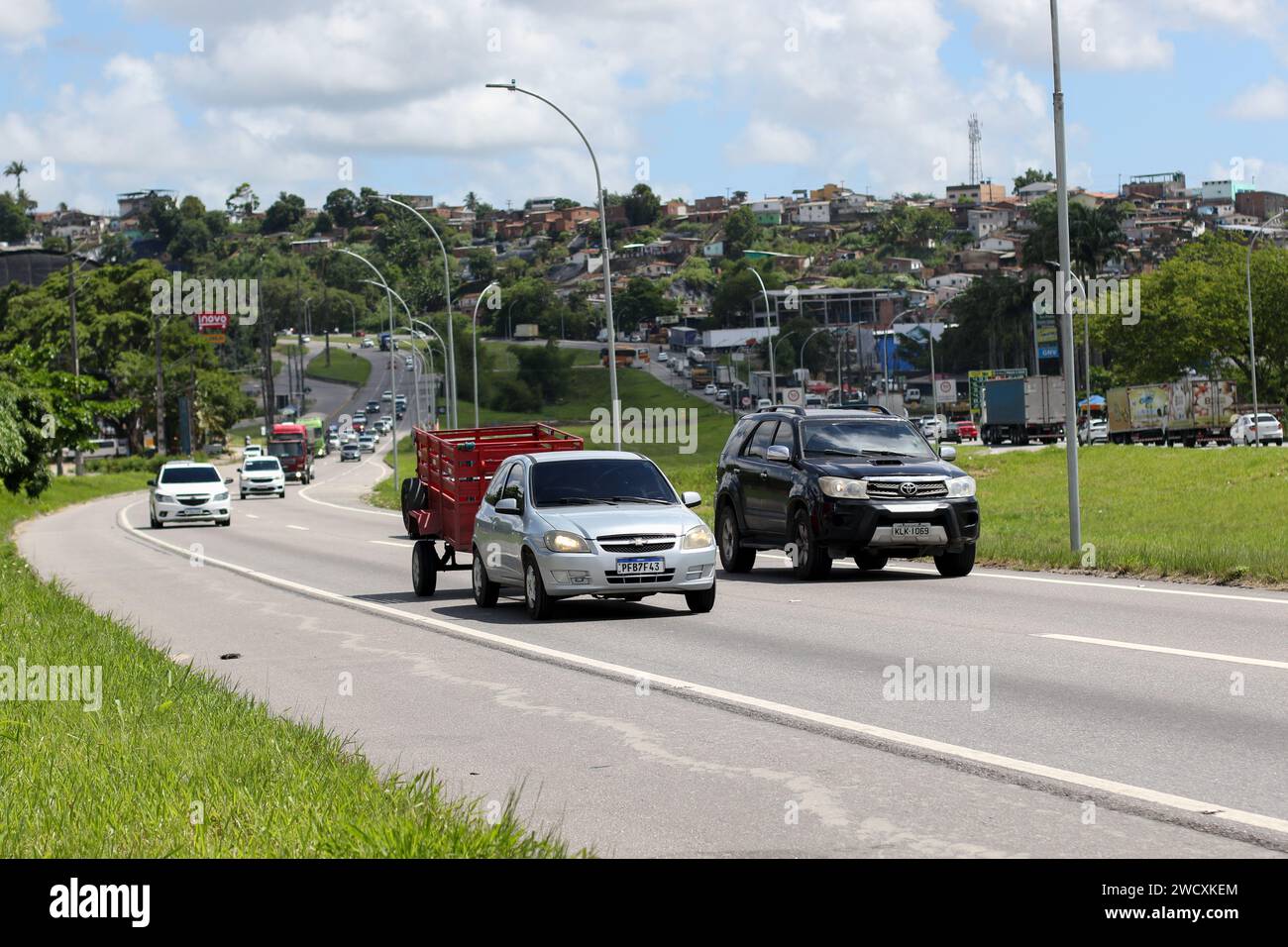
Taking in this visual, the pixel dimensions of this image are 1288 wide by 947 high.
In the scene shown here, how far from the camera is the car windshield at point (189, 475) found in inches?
1799

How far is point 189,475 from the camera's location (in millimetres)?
46062

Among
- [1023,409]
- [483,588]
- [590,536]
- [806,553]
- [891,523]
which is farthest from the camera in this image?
[1023,409]

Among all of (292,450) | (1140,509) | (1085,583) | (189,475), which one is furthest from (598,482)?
(292,450)

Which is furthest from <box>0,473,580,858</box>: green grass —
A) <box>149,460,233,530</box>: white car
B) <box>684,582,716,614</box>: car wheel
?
<box>149,460,233,530</box>: white car

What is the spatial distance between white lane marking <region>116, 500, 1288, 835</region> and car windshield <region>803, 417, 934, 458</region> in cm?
584

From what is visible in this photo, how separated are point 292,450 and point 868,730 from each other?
80482 millimetres

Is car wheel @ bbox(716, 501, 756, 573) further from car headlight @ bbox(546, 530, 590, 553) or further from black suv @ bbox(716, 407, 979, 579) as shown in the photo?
car headlight @ bbox(546, 530, 590, 553)

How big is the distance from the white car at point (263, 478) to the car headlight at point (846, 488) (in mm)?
46673

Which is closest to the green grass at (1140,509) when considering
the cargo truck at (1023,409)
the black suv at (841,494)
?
the black suv at (841,494)

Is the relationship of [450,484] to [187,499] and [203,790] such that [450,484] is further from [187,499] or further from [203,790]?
[187,499]

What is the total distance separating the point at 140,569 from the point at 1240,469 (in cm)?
2994

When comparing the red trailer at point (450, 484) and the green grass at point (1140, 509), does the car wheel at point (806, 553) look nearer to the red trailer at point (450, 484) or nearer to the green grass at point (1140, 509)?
the green grass at point (1140, 509)

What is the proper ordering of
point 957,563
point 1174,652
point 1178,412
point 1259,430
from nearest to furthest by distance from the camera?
point 1174,652 < point 957,563 < point 1259,430 < point 1178,412

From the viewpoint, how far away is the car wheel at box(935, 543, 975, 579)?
2116cm
